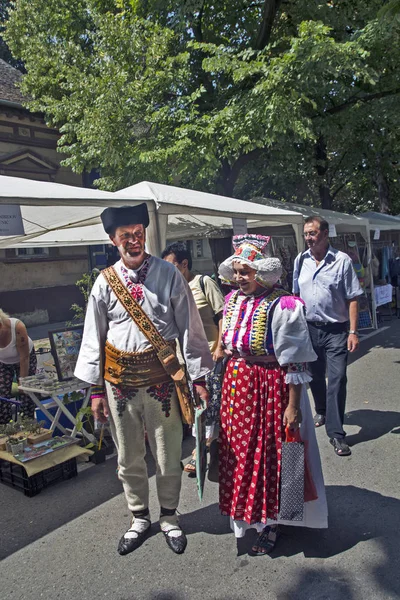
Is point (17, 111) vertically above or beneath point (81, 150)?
above

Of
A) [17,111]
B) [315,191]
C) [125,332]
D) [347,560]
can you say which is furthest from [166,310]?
[315,191]

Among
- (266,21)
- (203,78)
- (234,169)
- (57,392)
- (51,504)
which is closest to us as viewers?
(51,504)

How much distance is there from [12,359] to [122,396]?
2456 millimetres

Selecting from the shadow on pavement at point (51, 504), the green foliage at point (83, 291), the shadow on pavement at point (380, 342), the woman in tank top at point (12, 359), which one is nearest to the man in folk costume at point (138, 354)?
the shadow on pavement at point (51, 504)

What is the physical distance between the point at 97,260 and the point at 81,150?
6289 millimetres

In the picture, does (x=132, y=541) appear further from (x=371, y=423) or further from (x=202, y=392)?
(x=371, y=423)

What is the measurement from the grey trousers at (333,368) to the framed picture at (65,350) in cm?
224

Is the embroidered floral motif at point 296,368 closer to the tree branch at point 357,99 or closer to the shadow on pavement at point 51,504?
the shadow on pavement at point 51,504

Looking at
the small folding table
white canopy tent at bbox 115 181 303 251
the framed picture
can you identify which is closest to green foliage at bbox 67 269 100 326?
the framed picture

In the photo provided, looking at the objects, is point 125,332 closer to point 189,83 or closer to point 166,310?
point 166,310

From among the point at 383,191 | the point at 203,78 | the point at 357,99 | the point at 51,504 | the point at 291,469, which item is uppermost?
the point at 203,78

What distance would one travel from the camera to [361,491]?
369cm

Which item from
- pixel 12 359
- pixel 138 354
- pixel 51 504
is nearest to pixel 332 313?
pixel 138 354

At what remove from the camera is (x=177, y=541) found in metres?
3.05
